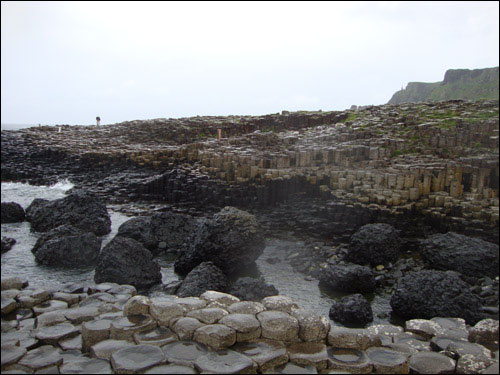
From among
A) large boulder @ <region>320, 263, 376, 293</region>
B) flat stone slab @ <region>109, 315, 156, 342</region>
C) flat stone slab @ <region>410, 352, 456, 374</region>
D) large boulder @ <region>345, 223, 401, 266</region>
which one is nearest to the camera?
flat stone slab @ <region>410, 352, 456, 374</region>

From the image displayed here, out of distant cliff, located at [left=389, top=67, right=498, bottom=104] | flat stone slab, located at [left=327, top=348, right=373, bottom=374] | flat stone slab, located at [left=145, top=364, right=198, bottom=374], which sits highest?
distant cliff, located at [left=389, top=67, right=498, bottom=104]

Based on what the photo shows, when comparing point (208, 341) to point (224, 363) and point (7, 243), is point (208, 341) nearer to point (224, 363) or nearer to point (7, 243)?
point (224, 363)

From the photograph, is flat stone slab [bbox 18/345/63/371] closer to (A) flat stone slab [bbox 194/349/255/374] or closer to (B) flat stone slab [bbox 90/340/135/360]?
(B) flat stone slab [bbox 90/340/135/360]

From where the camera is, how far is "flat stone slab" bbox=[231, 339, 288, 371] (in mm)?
3201

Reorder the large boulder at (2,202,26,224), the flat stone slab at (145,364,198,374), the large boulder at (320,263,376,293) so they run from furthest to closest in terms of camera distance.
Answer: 1. the large boulder at (320,263,376,293)
2. the large boulder at (2,202,26,224)
3. the flat stone slab at (145,364,198,374)

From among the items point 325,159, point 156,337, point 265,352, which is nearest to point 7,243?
point 156,337

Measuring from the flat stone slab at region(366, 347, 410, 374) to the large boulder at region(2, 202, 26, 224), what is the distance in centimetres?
375

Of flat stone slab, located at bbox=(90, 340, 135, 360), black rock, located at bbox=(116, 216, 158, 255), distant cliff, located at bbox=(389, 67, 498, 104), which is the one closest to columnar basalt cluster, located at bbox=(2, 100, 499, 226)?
distant cliff, located at bbox=(389, 67, 498, 104)

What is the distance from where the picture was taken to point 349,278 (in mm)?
5645

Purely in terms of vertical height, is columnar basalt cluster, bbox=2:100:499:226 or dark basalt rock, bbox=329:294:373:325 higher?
columnar basalt cluster, bbox=2:100:499:226

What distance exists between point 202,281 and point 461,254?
11.6ft

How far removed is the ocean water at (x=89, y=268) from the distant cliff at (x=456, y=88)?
101 inches

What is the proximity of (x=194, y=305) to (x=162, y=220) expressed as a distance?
2.30 meters

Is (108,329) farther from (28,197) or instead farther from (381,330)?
(381,330)
